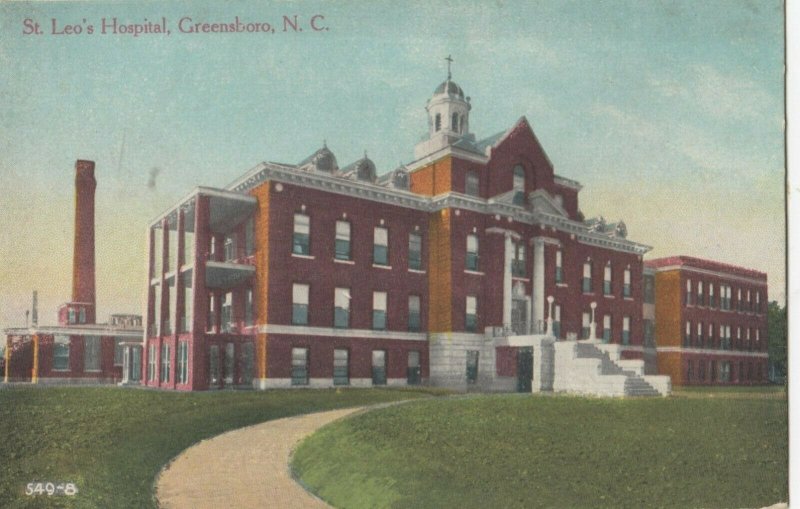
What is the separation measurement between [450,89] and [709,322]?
36.0ft

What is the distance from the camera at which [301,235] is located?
21.6m

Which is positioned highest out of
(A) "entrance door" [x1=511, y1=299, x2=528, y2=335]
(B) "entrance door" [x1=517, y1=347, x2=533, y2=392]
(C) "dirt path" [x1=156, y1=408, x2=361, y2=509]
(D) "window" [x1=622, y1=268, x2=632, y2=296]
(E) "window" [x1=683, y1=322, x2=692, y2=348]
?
(D) "window" [x1=622, y1=268, x2=632, y2=296]

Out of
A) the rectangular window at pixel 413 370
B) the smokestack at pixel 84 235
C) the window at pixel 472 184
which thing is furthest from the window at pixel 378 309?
the smokestack at pixel 84 235

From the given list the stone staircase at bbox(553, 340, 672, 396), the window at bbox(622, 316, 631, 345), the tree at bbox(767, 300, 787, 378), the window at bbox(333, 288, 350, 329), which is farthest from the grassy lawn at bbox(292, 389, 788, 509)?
the window at bbox(622, 316, 631, 345)

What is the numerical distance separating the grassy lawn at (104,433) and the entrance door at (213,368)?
2.80 metres

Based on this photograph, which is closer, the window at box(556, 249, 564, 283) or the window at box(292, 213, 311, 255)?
the window at box(292, 213, 311, 255)

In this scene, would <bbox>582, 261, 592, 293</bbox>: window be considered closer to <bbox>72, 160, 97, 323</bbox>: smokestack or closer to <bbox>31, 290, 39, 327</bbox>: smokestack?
<bbox>72, 160, 97, 323</bbox>: smokestack

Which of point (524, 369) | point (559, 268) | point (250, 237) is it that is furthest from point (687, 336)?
point (250, 237)

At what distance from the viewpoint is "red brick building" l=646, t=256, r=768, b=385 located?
15594 mm

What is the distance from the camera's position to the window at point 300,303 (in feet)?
70.4

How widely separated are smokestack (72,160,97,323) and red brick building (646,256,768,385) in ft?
41.9

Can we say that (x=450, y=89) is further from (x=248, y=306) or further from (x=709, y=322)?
(x=709, y=322)

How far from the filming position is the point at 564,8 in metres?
13.7

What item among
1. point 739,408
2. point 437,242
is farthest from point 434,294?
point 739,408
